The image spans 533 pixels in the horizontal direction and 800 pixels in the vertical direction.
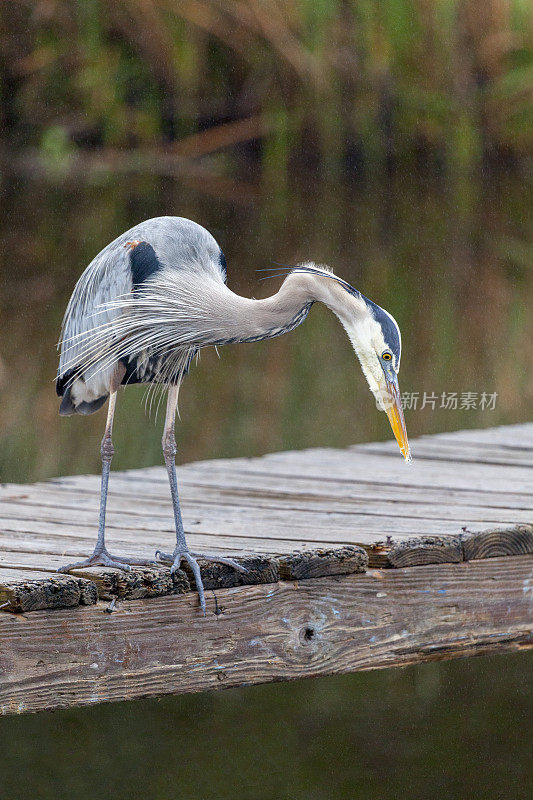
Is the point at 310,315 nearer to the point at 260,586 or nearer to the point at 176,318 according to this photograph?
the point at 176,318

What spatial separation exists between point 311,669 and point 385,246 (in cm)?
1355

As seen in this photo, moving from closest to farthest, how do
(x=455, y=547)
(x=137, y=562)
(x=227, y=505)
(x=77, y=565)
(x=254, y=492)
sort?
(x=77, y=565) → (x=137, y=562) → (x=455, y=547) → (x=227, y=505) → (x=254, y=492)

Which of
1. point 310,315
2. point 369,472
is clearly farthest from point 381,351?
point 310,315

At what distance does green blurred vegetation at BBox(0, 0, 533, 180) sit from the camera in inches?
551

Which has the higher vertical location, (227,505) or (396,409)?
(396,409)

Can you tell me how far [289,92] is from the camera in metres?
14.6

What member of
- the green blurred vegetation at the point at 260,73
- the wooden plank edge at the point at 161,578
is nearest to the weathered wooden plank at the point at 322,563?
the wooden plank edge at the point at 161,578

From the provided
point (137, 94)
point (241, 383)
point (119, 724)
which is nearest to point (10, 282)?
point (137, 94)

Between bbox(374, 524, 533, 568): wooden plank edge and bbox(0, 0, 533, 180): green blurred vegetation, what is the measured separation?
1158cm

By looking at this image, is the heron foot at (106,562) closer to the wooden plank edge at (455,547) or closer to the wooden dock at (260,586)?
the wooden dock at (260,586)

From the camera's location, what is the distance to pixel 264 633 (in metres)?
2.85

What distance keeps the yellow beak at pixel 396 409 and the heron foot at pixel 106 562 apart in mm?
610

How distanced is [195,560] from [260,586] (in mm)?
166

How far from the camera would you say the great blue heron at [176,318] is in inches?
113
